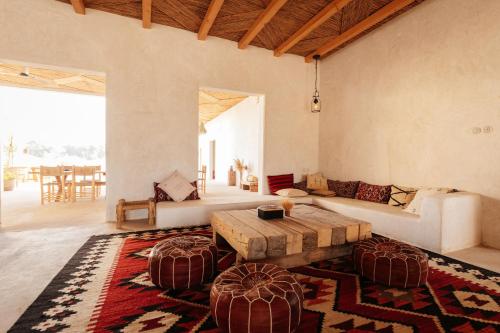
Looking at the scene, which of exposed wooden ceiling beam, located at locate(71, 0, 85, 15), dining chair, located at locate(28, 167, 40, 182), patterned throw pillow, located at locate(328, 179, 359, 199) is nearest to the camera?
exposed wooden ceiling beam, located at locate(71, 0, 85, 15)

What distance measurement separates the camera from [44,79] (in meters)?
5.71

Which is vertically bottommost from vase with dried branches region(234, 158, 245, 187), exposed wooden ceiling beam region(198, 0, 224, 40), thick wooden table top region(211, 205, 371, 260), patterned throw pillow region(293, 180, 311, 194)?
thick wooden table top region(211, 205, 371, 260)

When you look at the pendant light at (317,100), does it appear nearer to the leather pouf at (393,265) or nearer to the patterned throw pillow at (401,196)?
the patterned throw pillow at (401,196)

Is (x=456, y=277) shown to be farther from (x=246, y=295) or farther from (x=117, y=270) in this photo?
(x=117, y=270)

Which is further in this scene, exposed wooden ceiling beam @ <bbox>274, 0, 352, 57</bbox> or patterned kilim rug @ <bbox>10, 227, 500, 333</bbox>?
exposed wooden ceiling beam @ <bbox>274, 0, 352, 57</bbox>

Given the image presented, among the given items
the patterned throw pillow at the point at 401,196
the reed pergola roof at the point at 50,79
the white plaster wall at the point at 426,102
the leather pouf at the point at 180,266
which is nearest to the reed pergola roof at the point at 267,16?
the white plaster wall at the point at 426,102

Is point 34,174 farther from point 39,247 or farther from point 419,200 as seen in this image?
point 419,200

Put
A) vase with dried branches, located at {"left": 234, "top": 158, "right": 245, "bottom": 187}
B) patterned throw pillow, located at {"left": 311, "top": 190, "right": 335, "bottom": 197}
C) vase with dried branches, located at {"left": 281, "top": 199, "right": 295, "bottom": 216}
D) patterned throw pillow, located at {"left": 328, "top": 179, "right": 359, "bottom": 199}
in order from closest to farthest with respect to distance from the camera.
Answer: vase with dried branches, located at {"left": 281, "top": 199, "right": 295, "bottom": 216}
patterned throw pillow, located at {"left": 328, "top": 179, "right": 359, "bottom": 199}
patterned throw pillow, located at {"left": 311, "top": 190, "right": 335, "bottom": 197}
vase with dried branches, located at {"left": 234, "top": 158, "right": 245, "bottom": 187}

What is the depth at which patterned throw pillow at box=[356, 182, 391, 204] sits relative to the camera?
4152 millimetres

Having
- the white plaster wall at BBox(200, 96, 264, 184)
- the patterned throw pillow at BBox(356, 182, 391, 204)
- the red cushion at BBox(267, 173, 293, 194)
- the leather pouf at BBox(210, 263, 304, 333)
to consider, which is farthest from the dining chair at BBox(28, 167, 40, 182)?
the patterned throw pillow at BBox(356, 182, 391, 204)

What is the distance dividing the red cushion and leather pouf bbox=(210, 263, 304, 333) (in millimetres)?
3722

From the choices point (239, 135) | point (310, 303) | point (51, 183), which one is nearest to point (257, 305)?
point (310, 303)

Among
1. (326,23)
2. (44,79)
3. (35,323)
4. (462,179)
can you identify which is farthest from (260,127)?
(44,79)

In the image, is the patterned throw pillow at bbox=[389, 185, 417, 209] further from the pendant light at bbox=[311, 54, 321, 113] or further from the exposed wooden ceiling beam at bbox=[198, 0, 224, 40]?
the exposed wooden ceiling beam at bbox=[198, 0, 224, 40]
